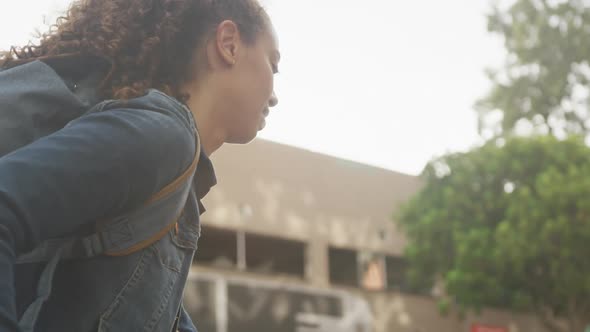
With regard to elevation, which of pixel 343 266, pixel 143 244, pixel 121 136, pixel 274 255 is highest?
pixel 274 255

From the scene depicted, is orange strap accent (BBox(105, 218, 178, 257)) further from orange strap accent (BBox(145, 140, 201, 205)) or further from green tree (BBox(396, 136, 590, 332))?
green tree (BBox(396, 136, 590, 332))

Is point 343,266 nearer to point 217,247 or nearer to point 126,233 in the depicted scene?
point 217,247

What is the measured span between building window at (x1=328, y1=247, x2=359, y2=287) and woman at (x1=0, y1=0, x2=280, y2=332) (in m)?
21.8

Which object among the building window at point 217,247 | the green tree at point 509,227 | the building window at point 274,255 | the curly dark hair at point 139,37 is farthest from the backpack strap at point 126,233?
the green tree at point 509,227

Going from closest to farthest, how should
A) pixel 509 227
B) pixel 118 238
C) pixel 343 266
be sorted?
pixel 118 238 < pixel 509 227 < pixel 343 266

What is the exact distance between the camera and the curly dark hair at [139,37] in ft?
5.13

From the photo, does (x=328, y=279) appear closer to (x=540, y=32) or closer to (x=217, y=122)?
(x=540, y=32)

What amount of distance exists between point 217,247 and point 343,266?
4.46m

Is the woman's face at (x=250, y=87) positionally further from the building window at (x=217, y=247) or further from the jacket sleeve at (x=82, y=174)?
the building window at (x=217, y=247)

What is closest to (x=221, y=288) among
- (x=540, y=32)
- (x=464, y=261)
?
(x=464, y=261)

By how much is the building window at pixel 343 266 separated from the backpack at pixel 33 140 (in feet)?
72.7

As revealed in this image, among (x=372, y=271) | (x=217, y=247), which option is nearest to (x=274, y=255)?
(x=217, y=247)

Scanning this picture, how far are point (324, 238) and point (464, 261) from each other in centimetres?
390

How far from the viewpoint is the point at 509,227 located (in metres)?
21.5
